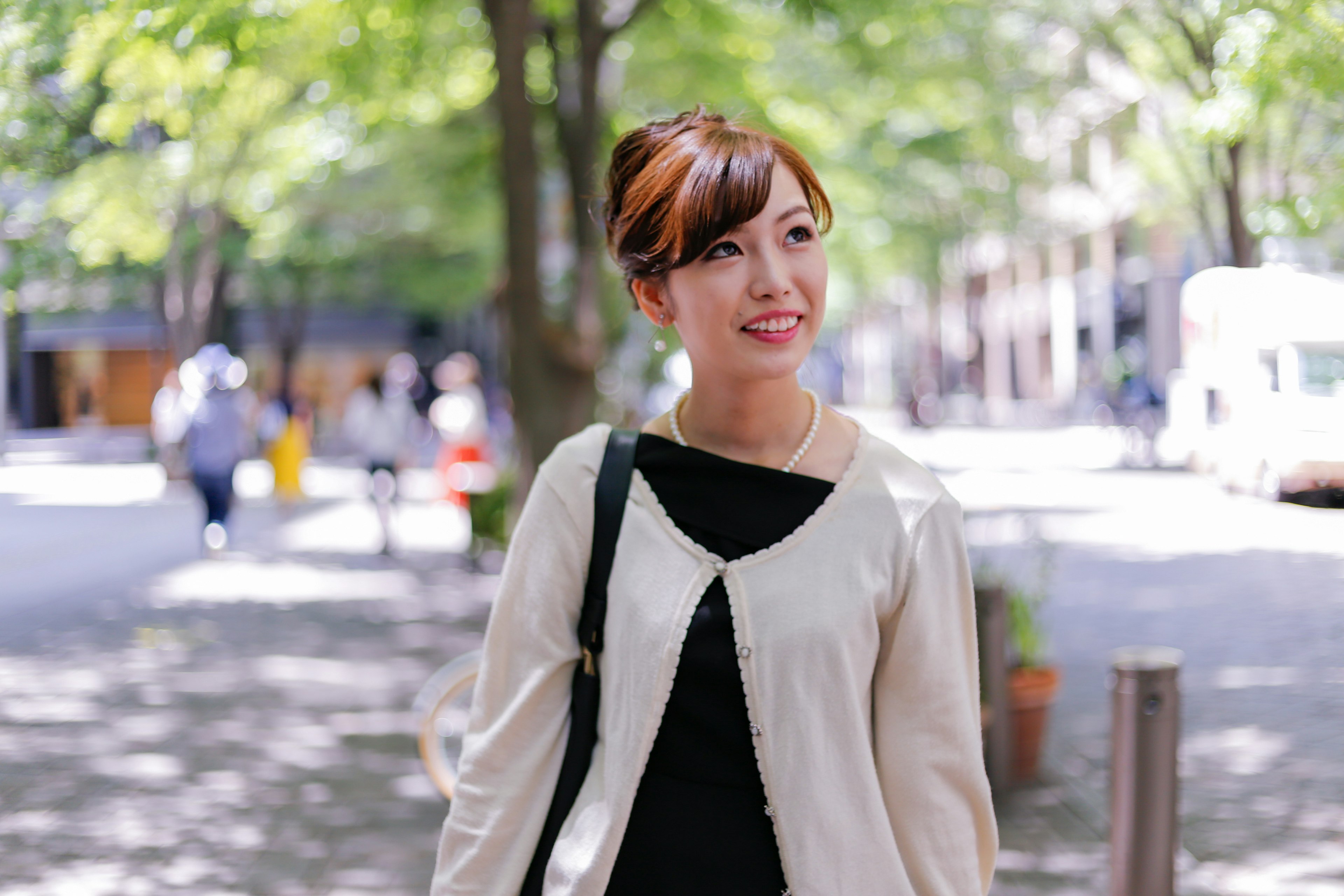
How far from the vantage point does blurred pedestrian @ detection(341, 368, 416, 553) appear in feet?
46.0

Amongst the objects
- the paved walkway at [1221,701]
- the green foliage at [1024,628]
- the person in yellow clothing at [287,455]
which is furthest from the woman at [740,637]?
the person in yellow clothing at [287,455]

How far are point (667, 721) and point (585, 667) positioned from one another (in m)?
0.16

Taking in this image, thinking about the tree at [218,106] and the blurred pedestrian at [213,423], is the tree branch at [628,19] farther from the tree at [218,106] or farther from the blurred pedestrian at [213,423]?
the blurred pedestrian at [213,423]

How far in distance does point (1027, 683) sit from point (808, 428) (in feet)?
13.8

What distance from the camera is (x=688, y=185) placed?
6.00 feet

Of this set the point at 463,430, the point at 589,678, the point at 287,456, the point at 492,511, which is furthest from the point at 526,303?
the point at 287,456

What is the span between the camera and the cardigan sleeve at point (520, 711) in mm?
1938

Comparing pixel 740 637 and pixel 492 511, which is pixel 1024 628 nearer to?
pixel 740 637

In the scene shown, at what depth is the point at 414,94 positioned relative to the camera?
1202 centimetres

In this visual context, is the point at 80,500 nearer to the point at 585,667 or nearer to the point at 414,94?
the point at 585,667

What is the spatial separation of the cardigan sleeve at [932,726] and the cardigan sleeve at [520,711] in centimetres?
48

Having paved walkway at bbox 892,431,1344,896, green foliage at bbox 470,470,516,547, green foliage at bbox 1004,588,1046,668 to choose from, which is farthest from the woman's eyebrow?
green foliage at bbox 470,470,516,547

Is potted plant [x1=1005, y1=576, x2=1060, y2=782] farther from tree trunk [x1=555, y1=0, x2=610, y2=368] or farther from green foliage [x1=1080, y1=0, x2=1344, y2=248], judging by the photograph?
tree trunk [x1=555, y1=0, x2=610, y2=368]

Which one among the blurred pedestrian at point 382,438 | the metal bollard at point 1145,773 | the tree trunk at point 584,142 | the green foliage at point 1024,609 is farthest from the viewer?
the blurred pedestrian at point 382,438
